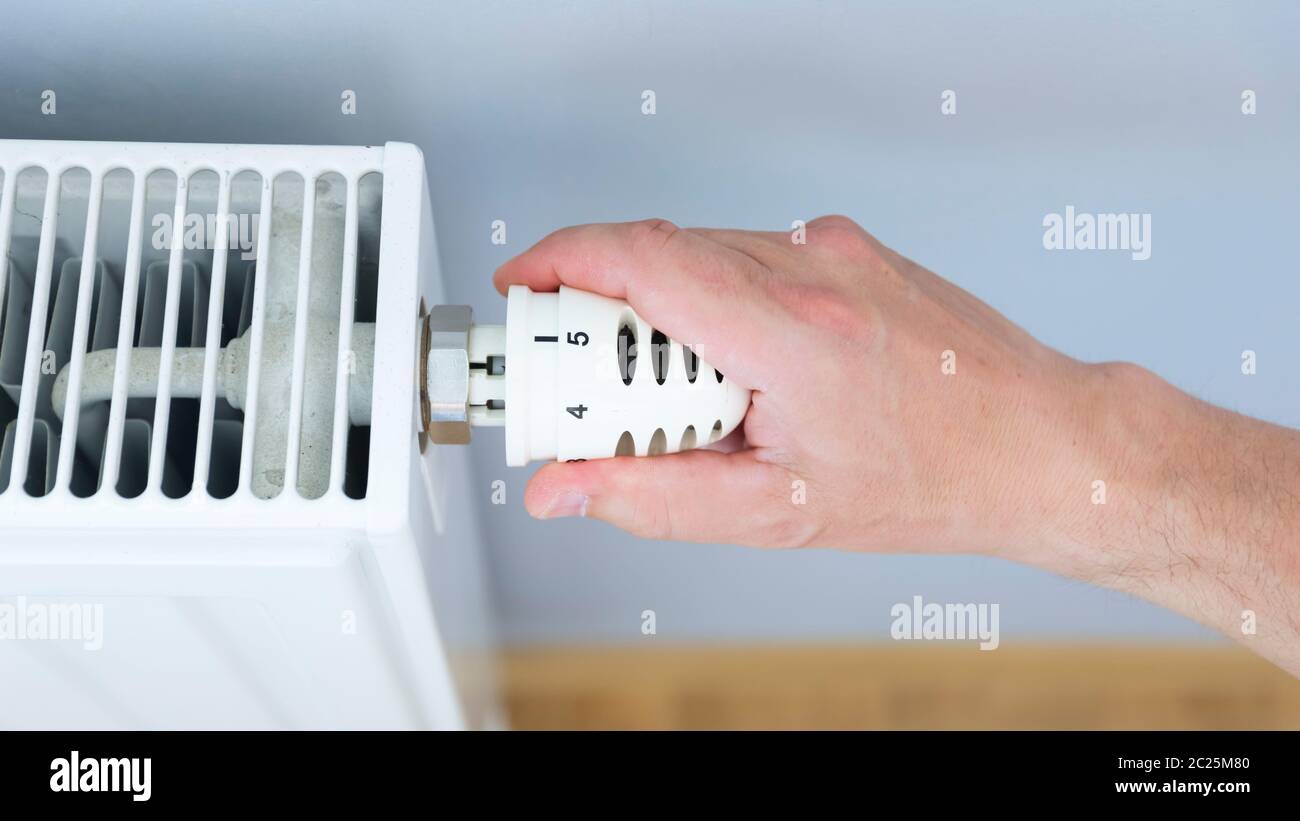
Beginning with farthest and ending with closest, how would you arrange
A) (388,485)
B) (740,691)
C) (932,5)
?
(740,691) → (932,5) → (388,485)

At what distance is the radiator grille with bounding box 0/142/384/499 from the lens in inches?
16.8

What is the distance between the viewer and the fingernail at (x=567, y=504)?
0.48 meters

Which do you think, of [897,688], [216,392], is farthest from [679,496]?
[897,688]

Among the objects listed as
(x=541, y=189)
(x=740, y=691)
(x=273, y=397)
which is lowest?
(x=740, y=691)

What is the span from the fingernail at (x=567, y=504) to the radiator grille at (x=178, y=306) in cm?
8

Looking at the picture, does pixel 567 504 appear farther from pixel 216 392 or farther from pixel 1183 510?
pixel 1183 510

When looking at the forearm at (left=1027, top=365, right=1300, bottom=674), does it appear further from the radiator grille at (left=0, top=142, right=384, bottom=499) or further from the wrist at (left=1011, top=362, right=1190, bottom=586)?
the radiator grille at (left=0, top=142, right=384, bottom=499)

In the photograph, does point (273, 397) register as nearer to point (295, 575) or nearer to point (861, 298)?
point (295, 575)

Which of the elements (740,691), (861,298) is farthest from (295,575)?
(740,691)

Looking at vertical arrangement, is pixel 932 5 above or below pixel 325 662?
above

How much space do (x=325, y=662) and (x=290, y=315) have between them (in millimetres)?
210

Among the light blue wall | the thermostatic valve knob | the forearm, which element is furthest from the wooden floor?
the thermostatic valve knob

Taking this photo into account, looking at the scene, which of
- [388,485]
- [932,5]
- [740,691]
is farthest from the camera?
[740,691]

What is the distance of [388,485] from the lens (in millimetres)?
430
